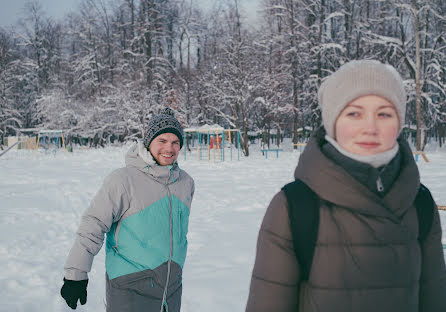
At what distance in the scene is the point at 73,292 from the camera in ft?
7.22

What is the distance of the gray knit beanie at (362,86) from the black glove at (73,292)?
1682 millimetres

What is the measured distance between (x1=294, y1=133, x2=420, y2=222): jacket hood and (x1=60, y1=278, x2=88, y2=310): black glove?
5.03 ft

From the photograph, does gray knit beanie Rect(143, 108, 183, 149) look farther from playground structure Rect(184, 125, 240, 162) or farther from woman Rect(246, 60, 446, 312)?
playground structure Rect(184, 125, 240, 162)

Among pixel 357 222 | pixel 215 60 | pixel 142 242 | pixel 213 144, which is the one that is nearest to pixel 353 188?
pixel 357 222

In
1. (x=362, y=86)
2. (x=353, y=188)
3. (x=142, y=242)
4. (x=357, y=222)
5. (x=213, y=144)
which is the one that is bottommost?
(x=213, y=144)

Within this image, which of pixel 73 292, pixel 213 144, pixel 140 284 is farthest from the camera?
pixel 213 144

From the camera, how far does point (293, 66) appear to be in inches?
1013

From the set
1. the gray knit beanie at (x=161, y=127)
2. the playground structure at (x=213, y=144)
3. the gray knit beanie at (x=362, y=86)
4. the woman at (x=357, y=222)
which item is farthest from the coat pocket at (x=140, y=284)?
the playground structure at (x=213, y=144)

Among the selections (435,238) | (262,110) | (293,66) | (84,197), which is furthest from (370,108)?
(262,110)

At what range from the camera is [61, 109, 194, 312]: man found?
2338mm

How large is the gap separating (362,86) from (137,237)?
1684mm

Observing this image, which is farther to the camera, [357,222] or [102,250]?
[102,250]

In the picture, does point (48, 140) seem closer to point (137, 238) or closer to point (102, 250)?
point (102, 250)

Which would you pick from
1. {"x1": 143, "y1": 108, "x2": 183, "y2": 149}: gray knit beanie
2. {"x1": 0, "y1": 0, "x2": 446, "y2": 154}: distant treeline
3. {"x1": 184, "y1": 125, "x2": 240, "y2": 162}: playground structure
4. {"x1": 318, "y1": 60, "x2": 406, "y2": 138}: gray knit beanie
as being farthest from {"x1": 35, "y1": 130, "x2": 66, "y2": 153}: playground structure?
{"x1": 318, "y1": 60, "x2": 406, "y2": 138}: gray knit beanie
